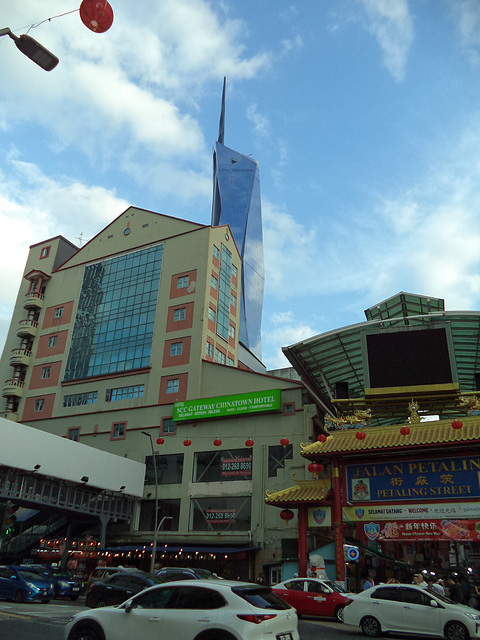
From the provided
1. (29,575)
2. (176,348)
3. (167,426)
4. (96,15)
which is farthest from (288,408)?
(96,15)

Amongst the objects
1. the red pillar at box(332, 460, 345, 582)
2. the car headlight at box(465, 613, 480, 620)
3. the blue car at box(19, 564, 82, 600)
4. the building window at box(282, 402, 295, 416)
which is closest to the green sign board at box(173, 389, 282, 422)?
the building window at box(282, 402, 295, 416)

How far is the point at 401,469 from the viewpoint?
25562 mm

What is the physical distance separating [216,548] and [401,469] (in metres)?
17.4

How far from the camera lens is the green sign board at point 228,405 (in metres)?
41.2

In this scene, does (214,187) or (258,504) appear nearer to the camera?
(258,504)

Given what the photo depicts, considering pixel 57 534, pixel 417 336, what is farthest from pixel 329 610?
pixel 57 534

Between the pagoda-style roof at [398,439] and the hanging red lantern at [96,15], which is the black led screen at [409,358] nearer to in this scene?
the pagoda-style roof at [398,439]

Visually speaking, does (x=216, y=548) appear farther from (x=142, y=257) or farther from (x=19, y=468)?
(x=142, y=257)

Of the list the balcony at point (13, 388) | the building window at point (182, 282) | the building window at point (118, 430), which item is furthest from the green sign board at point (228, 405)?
the balcony at point (13, 388)

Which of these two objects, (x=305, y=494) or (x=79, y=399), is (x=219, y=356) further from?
(x=305, y=494)

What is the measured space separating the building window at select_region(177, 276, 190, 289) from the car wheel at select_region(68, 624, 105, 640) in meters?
41.0

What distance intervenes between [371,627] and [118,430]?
34.4 metres

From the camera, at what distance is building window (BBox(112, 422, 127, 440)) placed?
154ft

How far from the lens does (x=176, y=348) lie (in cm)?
4766
